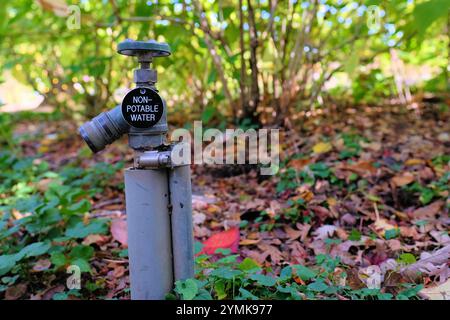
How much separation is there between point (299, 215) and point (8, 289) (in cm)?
122

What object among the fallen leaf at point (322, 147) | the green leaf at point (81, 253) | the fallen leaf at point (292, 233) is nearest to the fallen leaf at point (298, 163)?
the fallen leaf at point (322, 147)

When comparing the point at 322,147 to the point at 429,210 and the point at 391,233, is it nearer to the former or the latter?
the point at 429,210

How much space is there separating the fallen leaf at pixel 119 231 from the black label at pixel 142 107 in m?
0.79

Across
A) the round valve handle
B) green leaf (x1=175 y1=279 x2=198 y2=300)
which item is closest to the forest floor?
green leaf (x1=175 y1=279 x2=198 y2=300)

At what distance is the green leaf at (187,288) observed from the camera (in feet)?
3.96

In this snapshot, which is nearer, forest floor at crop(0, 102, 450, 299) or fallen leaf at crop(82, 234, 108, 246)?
forest floor at crop(0, 102, 450, 299)

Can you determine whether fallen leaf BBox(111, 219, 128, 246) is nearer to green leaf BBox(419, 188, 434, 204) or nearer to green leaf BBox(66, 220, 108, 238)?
green leaf BBox(66, 220, 108, 238)

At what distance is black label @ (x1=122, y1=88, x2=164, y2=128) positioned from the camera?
1.24 metres

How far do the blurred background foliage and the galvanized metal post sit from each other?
3.14ft

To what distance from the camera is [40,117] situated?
4992 millimetres

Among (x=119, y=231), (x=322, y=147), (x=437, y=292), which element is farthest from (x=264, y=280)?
(x=322, y=147)

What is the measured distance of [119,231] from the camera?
6.35ft

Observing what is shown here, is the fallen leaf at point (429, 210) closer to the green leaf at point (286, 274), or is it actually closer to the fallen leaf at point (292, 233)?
the fallen leaf at point (292, 233)
